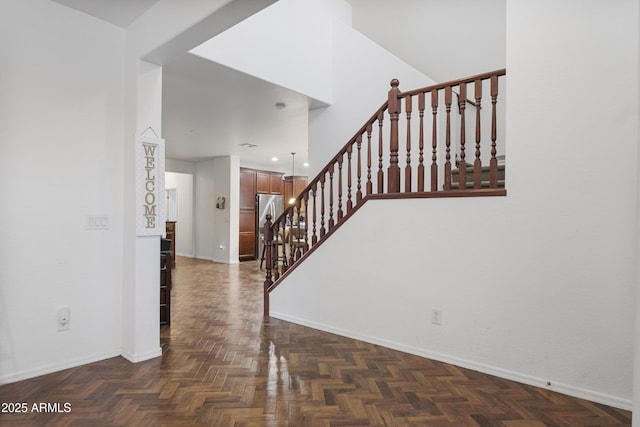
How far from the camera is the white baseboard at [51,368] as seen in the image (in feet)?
8.14

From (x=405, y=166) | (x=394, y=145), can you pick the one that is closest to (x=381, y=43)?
(x=405, y=166)

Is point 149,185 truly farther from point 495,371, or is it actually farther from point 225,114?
point 495,371

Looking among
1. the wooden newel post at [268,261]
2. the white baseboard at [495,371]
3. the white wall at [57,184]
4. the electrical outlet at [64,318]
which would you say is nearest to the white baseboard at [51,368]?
the white wall at [57,184]

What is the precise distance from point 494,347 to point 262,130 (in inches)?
197

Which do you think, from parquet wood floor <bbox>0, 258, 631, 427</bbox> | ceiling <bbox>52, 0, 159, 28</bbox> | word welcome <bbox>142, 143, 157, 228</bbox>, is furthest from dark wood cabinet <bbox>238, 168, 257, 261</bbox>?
ceiling <bbox>52, 0, 159, 28</bbox>

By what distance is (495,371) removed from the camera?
2.68 m

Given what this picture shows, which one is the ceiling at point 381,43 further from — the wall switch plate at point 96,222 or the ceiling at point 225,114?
the wall switch plate at point 96,222

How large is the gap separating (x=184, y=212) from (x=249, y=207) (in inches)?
84.3

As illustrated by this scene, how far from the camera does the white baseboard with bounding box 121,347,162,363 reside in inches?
113

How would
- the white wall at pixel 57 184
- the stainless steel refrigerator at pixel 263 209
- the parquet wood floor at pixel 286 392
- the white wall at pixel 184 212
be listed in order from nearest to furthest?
the parquet wood floor at pixel 286 392
the white wall at pixel 57 184
the stainless steel refrigerator at pixel 263 209
the white wall at pixel 184 212

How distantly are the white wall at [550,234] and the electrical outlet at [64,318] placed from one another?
2.63 m

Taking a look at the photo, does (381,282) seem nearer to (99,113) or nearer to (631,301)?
(631,301)


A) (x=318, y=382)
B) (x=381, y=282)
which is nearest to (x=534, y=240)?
(x=381, y=282)

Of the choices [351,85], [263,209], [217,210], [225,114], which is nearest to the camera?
[351,85]
